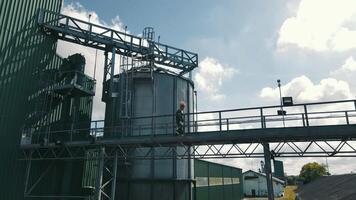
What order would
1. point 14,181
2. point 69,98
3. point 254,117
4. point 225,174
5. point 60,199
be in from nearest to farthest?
point 254,117 < point 14,181 < point 60,199 < point 69,98 < point 225,174

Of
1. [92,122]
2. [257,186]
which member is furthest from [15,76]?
[257,186]

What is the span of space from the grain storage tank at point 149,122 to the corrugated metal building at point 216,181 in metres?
6.81

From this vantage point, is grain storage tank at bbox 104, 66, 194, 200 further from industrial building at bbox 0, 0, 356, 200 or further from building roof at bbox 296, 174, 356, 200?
building roof at bbox 296, 174, 356, 200

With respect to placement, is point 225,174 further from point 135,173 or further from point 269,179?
point 269,179

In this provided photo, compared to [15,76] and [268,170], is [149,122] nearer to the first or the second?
[268,170]

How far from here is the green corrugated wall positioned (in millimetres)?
16406

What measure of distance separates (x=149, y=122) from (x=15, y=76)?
28.7ft

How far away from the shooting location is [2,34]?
16.7 metres

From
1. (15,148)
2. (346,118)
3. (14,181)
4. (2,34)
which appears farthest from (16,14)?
(346,118)

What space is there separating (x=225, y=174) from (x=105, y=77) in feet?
74.9

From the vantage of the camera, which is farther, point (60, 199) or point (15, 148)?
point (60, 199)

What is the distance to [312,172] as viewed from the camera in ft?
289

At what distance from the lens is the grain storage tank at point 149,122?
17719mm

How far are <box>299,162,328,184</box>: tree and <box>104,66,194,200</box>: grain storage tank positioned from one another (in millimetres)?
80125
